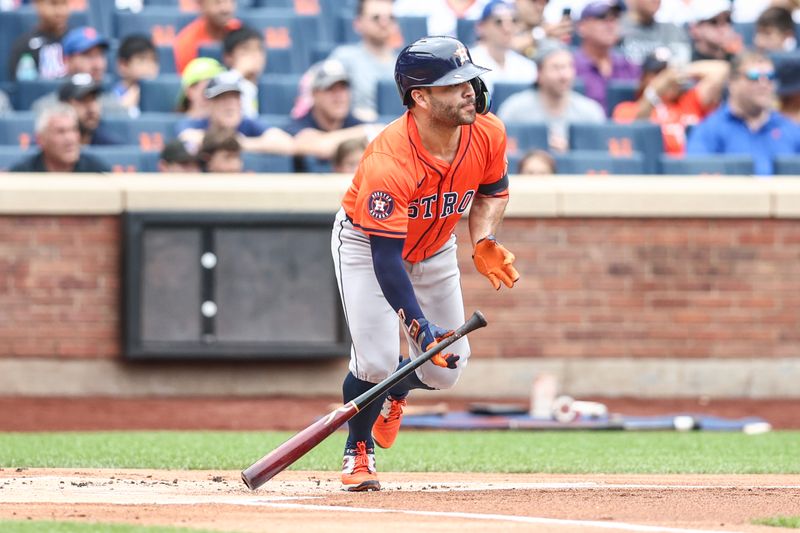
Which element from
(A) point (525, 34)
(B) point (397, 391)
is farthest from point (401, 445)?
(A) point (525, 34)

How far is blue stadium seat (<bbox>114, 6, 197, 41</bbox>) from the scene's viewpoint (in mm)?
12828

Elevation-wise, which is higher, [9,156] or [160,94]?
[160,94]

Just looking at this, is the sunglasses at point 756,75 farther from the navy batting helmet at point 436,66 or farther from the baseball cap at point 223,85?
the navy batting helmet at point 436,66

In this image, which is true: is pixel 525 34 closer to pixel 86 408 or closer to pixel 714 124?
pixel 714 124

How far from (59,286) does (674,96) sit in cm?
534

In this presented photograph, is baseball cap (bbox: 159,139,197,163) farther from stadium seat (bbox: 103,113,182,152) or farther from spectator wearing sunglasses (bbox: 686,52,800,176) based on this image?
spectator wearing sunglasses (bbox: 686,52,800,176)

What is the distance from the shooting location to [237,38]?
11773 mm

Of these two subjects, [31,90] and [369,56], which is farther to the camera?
[369,56]

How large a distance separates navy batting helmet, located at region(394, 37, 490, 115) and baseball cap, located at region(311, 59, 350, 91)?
5.21 m

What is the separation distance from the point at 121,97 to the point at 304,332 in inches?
107

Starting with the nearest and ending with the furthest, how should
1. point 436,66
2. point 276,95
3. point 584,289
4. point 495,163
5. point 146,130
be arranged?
point 436,66 < point 495,163 < point 584,289 < point 146,130 < point 276,95

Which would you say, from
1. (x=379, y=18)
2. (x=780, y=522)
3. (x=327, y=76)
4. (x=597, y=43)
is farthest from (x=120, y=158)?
(x=780, y=522)

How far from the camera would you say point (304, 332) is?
10891 mm

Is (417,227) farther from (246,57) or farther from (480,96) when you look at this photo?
(246,57)
